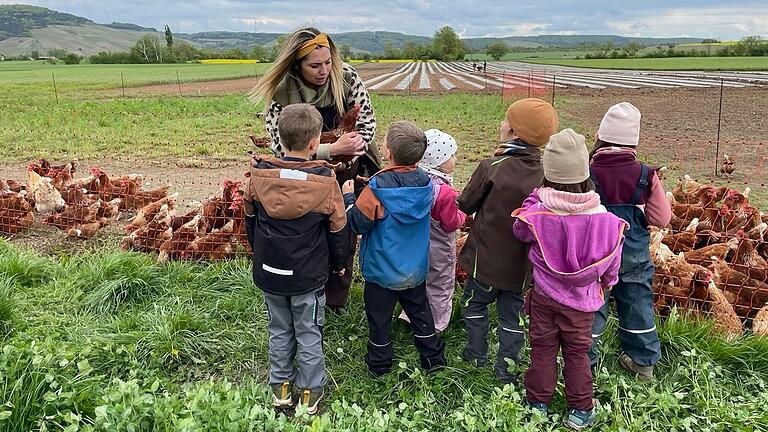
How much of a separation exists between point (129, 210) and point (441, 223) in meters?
4.92

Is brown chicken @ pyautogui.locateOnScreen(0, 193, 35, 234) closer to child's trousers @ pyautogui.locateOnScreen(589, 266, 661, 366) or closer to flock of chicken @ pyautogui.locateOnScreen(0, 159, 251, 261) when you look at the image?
flock of chicken @ pyautogui.locateOnScreen(0, 159, 251, 261)

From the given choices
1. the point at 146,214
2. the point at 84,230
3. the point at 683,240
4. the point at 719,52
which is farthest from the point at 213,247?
the point at 719,52

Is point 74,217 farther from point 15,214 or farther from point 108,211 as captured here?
point 15,214

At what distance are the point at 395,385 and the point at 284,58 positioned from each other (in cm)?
204

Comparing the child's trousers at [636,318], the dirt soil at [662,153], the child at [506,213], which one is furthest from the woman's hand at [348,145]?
the dirt soil at [662,153]

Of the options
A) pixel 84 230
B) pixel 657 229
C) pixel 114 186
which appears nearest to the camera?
pixel 657 229

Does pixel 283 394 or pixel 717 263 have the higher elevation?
pixel 717 263

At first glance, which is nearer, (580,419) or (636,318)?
(580,419)

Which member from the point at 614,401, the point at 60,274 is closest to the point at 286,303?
the point at 614,401

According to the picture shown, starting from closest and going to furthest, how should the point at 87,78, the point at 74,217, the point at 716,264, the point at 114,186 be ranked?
the point at 716,264
the point at 74,217
the point at 114,186
the point at 87,78

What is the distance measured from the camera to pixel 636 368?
3.19 metres

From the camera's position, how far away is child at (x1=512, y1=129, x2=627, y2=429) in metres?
2.58

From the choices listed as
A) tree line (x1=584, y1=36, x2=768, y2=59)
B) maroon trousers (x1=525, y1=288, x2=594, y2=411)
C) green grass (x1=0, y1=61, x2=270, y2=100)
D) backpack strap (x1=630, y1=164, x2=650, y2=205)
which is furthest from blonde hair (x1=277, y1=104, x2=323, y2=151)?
tree line (x1=584, y1=36, x2=768, y2=59)

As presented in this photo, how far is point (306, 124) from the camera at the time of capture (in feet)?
9.11
